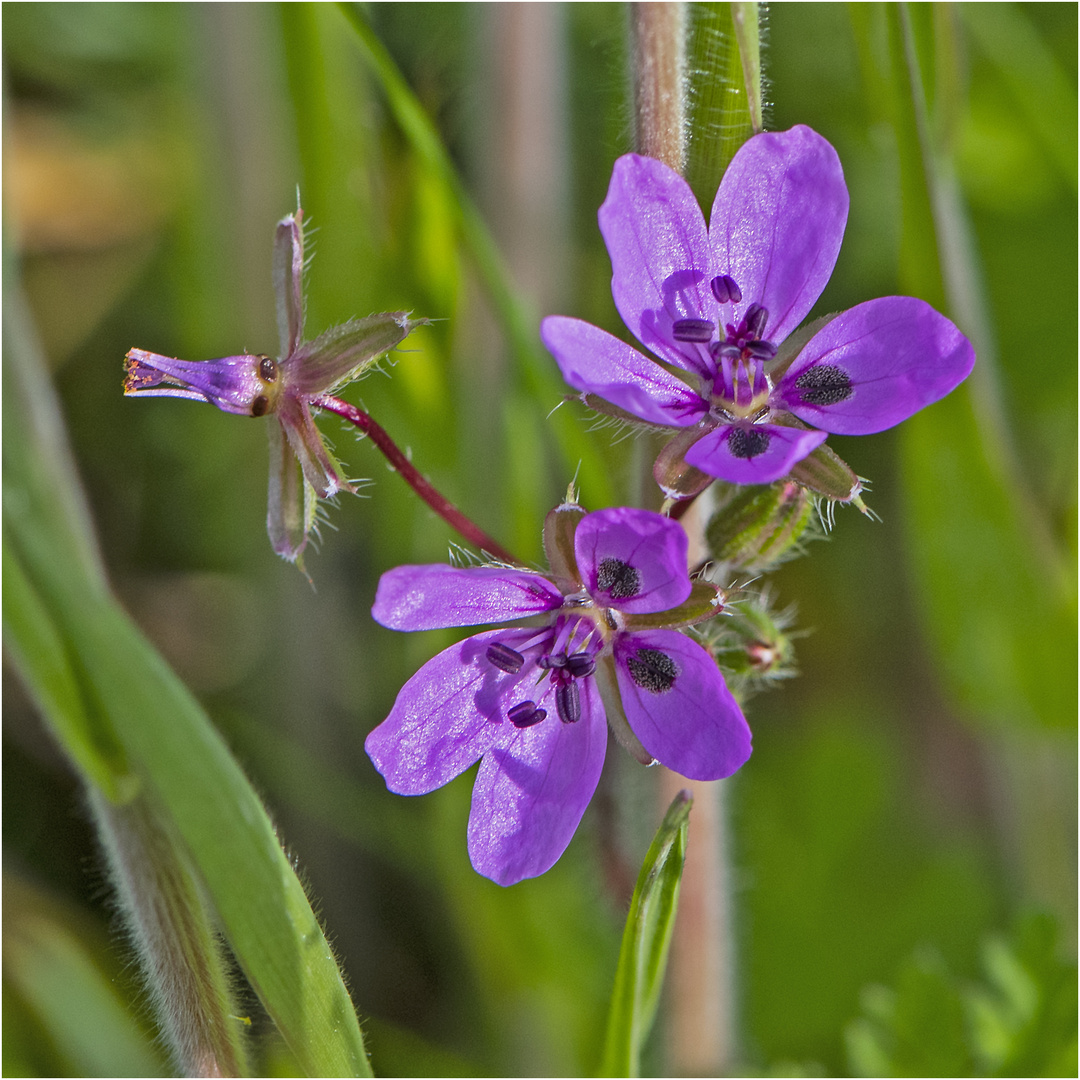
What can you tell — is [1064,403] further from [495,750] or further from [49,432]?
[49,432]

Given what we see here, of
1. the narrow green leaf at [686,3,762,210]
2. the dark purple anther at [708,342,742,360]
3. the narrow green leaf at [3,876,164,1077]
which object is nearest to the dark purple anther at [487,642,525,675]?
the dark purple anther at [708,342,742,360]

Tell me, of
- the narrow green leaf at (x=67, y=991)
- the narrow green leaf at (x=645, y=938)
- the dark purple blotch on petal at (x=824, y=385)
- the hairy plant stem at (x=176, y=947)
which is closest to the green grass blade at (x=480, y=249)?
the dark purple blotch on petal at (x=824, y=385)

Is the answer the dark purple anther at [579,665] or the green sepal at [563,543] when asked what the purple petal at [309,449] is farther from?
the dark purple anther at [579,665]

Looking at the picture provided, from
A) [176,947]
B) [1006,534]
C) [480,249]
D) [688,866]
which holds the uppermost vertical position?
[480,249]

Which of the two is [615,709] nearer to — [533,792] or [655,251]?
[533,792]

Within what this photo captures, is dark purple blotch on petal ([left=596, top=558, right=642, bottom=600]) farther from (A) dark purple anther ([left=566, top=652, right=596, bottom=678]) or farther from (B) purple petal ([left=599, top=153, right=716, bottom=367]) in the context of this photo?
(B) purple petal ([left=599, top=153, right=716, bottom=367])

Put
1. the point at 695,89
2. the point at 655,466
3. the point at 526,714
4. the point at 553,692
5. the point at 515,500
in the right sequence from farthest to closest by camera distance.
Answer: the point at 515,500, the point at 695,89, the point at 553,692, the point at 526,714, the point at 655,466

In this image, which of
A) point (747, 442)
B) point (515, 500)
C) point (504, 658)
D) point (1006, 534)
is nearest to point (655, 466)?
point (747, 442)
